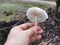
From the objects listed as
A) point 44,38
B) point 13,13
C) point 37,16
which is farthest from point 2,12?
point 37,16

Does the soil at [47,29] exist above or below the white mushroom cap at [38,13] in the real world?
below

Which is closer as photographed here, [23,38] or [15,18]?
[23,38]

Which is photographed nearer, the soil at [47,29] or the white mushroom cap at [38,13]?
the white mushroom cap at [38,13]

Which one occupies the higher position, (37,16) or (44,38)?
(37,16)

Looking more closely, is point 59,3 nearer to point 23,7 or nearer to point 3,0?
point 23,7

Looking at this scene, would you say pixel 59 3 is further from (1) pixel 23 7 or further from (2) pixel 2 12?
(2) pixel 2 12

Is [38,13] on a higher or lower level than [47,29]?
higher

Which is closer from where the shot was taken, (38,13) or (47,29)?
(38,13)
